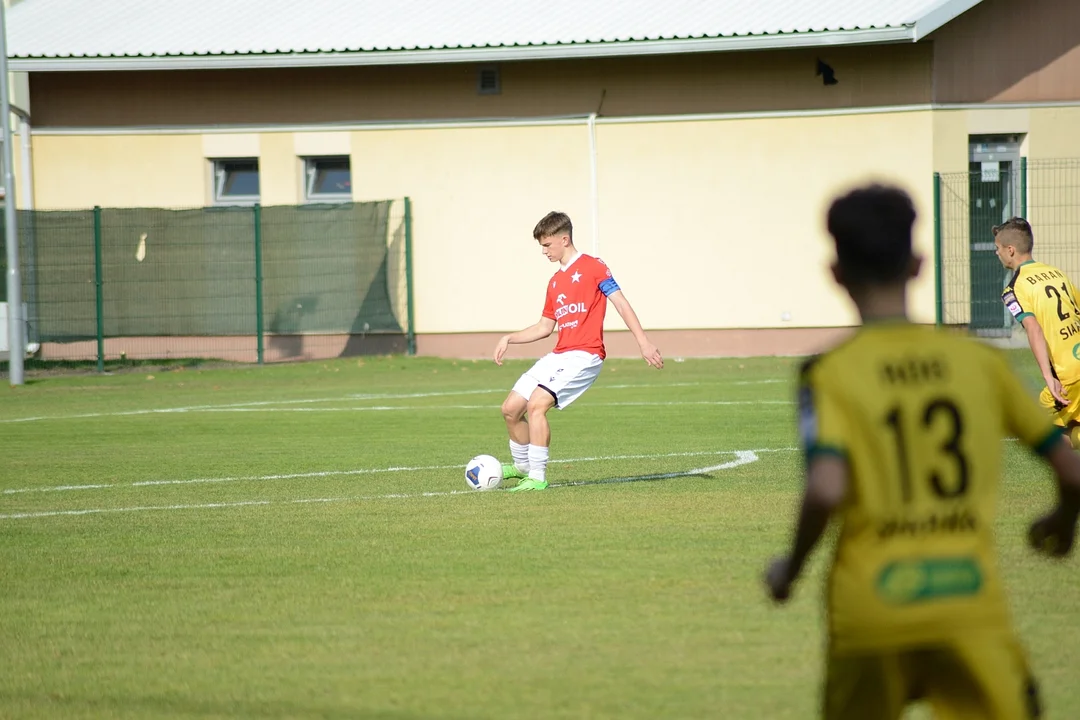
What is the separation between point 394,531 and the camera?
8.70 meters

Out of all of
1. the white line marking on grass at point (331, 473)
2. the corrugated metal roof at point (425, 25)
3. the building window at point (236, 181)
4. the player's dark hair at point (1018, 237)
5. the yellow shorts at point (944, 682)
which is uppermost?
the corrugated metal roof at point (425, 25)

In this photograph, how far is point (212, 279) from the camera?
2445 cm

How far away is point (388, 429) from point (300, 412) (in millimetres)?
2408

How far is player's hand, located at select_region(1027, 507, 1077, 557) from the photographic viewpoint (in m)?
3.47

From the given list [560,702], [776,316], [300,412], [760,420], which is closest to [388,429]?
[300,412]

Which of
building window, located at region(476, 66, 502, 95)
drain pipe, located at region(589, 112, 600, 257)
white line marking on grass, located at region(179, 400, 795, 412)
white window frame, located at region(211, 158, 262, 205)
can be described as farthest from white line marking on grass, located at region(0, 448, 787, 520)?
white window frame, located at region(211, 158, 262, 205)

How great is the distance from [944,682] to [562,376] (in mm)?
7260

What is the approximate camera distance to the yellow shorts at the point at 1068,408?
11.2 meters

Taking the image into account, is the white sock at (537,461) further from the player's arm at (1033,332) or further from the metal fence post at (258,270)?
the metal fence post at (258,270)

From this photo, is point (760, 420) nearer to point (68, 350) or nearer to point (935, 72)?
point (935, 72)

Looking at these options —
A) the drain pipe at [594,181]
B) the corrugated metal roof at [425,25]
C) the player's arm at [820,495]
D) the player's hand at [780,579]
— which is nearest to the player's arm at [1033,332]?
the player's hand at [780,579]

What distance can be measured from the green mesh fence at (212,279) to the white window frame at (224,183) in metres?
1.66

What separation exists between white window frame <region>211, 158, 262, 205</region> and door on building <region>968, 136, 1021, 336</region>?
12000mm

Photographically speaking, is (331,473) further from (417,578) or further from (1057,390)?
(1057,390)
